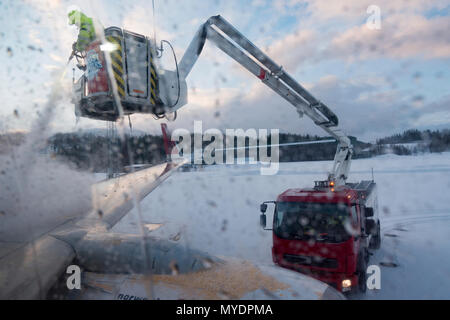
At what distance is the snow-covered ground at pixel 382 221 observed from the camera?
607 centimetres

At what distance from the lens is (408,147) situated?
33750mm

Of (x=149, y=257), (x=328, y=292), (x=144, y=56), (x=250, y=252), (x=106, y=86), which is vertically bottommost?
(x=250, y=252)

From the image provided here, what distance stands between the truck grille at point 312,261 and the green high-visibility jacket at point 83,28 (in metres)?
5.34

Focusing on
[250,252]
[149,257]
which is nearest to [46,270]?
[149,257]

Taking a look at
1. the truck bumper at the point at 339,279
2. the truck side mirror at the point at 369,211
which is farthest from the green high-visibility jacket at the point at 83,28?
the truck side mirror at the point at 369,211

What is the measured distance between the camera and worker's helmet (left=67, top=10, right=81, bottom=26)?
3613mm

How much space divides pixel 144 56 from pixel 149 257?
2.72m

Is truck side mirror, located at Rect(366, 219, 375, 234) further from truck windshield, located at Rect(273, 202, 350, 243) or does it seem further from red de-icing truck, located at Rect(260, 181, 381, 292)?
truck windshield, located at Rect(273, 202, 350, 243)

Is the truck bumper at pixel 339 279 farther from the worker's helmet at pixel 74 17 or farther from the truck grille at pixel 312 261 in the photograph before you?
the worker's helmet at pixel 74 17

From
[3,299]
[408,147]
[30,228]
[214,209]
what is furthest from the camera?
[408,147]

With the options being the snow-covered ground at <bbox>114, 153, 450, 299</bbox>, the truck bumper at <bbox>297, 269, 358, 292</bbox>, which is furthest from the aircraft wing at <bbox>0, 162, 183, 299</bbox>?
the truck bumper at <bbox>297, 269, 358, 292</bbox>

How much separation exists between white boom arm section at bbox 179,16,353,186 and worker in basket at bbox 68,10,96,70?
57.1 inches
